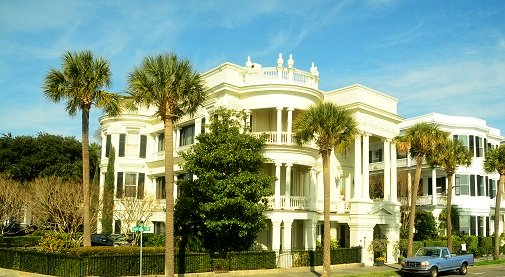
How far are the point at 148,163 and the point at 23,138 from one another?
2241cm

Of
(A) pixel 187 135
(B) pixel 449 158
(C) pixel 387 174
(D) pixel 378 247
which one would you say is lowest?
(D) pixel 378 247

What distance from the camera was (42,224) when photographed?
135 feet

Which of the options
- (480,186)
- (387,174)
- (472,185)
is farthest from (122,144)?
(480,186)

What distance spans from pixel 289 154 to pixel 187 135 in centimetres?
972

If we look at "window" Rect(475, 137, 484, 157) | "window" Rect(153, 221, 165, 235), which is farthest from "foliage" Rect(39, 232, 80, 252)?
"window" Rect(475, 137, 484, 157)

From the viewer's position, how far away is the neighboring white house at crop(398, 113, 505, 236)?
155 feet

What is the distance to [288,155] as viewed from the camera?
31844mm

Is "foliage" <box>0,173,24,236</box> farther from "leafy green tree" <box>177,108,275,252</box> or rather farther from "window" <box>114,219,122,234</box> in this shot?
"leafy green tree" <box>177,108,275,252</box>

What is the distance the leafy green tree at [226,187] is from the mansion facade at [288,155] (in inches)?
104

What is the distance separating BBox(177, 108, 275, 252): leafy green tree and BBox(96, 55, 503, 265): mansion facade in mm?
2641

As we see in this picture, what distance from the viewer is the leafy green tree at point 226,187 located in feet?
89.7

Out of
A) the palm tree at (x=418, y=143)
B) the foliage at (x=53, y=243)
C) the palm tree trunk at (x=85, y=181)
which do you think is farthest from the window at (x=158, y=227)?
the palm tree at (x=418, y=143)

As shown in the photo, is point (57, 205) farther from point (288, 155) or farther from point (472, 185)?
point (472, 185)

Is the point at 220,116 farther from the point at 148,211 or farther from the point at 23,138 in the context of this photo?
the point at 23,138
